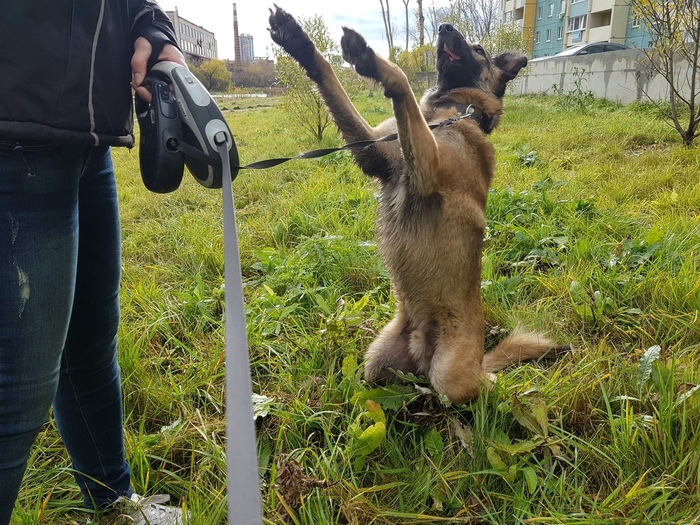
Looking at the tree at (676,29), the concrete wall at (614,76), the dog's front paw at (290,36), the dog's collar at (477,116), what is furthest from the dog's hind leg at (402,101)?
the concrete wall at (614,76)

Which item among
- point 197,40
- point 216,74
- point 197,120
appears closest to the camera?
point 197,120

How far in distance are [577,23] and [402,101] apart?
35.4m

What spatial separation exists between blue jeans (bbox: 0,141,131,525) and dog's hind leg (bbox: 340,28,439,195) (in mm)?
1210

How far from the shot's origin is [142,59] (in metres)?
1.21

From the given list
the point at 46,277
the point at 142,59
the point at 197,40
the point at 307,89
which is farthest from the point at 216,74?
the point at 46,277

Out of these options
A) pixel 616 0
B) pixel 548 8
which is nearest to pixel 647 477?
pixel 616 0

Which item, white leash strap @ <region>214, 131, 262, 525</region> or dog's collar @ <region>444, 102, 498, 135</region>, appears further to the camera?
dog's collar @ <region>444, 102, 498, 135</region>

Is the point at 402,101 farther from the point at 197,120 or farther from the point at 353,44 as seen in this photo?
the point at 197,120

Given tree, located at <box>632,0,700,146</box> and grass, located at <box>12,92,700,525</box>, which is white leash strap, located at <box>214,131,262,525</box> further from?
tree, located at <box>632,0,700,146</box>

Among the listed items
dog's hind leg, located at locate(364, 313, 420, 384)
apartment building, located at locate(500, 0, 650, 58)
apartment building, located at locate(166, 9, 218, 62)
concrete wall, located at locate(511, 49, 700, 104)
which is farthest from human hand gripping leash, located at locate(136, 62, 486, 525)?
apartment building, located at locate(166, 9, 218, 62)

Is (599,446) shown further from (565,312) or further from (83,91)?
(83,91)

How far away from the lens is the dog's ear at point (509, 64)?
10.2ft

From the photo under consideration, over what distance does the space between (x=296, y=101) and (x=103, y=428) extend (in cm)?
790

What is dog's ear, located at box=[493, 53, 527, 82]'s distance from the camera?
310cm
